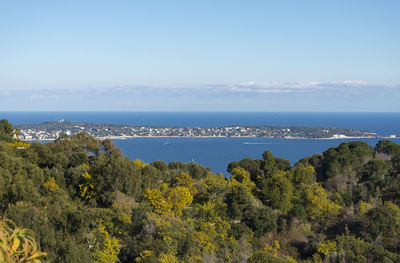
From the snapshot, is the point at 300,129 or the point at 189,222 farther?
the point at 300,129

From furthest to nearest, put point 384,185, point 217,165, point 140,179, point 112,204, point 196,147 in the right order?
point 196,147 < point 217,165 < point 384,185 < point 140,179 < point 112,204

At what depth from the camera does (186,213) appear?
20562mm

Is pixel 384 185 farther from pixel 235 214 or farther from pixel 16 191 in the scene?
pixel 16 191

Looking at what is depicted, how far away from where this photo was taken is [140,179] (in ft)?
74.9

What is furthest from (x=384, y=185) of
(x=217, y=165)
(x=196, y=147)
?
(x=196, y=147)

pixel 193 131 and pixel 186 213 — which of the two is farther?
pixel 193 131

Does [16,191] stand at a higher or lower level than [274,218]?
higher

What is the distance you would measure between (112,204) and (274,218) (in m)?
8.47

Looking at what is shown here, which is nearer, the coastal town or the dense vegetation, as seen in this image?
the dense vegetation

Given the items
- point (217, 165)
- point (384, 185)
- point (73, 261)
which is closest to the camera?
point (73, 261)

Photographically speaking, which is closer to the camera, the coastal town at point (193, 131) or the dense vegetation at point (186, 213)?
the dense vegetation at point (186, 213)

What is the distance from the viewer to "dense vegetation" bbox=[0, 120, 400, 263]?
1609 centimetres

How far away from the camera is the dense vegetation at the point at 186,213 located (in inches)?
634

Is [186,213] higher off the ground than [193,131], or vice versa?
[193,131]
